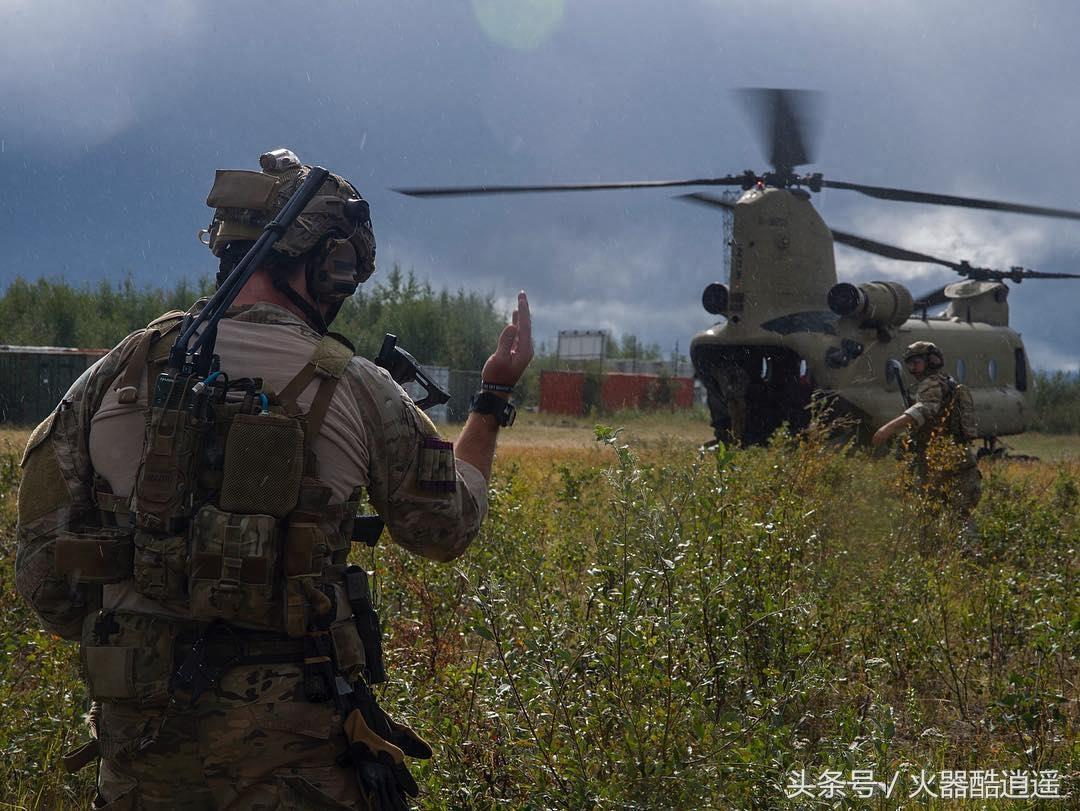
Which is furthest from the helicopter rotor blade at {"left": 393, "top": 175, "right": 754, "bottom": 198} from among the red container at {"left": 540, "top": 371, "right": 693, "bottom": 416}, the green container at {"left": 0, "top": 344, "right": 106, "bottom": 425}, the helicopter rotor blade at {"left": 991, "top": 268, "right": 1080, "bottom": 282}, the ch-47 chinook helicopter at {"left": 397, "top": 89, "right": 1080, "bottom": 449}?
the red container at {"left": 540, "top": 371, "right": 693, "bottom": 416}

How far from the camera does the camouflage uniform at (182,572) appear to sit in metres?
2.00

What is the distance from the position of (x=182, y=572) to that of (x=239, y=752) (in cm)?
39

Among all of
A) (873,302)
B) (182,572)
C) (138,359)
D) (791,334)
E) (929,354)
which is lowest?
(182,572)

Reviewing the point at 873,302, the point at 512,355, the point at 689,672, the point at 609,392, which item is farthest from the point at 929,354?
the point at 609,392

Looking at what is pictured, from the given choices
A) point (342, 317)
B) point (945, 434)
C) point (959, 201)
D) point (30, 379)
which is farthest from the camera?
point (342, 317)

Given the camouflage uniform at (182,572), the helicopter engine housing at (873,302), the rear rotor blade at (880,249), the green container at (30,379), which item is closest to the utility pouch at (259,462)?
the camouflage uniform at (182,572)

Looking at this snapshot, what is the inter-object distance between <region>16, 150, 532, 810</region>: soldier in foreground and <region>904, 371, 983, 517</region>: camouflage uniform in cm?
606

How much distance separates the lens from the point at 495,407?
8.02 feet

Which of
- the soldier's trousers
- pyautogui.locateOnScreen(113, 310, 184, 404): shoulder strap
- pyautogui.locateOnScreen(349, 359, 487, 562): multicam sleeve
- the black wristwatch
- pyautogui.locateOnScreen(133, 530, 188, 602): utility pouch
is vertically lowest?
the soldier's trousers

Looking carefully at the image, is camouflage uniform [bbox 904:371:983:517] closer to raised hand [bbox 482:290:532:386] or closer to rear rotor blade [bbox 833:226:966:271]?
Result: raised hand [bbox 482:290:532:386]

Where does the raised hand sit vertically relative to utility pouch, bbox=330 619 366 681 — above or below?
above

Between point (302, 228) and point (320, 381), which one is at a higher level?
point (302, 228)

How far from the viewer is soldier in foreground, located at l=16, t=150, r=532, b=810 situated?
199 cm

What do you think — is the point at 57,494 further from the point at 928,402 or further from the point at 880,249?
the point at 880,249
